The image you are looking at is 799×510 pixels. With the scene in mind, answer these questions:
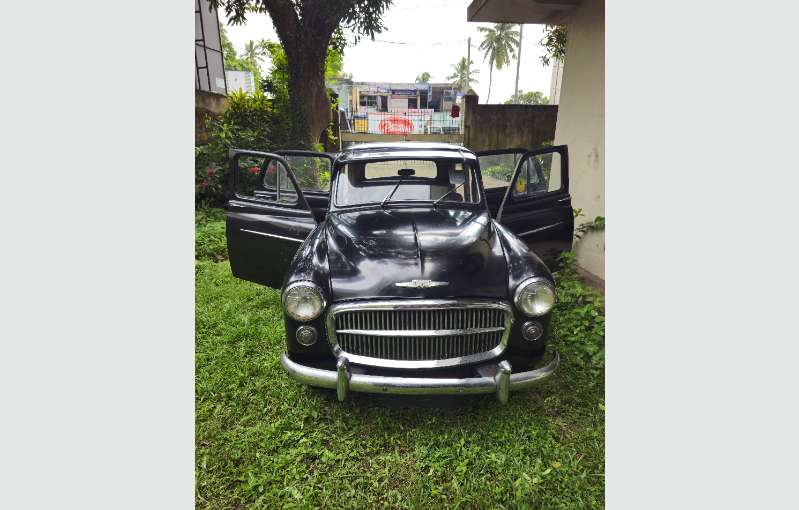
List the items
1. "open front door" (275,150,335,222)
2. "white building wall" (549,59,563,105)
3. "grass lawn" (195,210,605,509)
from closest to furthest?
1. "grass lawn" (195,210,605,509)
2. "white building wall" (549,59,563,105)
3. "open front door" (275,150,335,222)

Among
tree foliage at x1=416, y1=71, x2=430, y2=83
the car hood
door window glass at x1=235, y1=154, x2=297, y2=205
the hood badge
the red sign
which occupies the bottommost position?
the hood badge

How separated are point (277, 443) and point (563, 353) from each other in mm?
1613

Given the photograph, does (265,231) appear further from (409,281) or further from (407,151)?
(409,281)

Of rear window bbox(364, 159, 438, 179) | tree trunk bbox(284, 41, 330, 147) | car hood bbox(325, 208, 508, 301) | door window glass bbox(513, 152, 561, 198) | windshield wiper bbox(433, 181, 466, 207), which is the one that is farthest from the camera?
rear window bbox(364, 159, 438, 179)

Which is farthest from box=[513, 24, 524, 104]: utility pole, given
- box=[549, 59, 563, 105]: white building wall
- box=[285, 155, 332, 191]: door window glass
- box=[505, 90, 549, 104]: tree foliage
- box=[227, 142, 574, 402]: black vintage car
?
box=[285, 155, 332, 191]: door window glass

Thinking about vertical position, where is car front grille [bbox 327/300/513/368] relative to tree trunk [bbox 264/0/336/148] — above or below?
below

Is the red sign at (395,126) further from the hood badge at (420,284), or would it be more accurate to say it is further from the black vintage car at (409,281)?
the hood badge at (420,284)

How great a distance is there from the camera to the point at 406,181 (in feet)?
9.53

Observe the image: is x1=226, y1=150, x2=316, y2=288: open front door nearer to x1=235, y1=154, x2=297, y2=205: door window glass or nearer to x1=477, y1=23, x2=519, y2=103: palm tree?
x1=235, y1=154, x2=297, y2=205: door window glass

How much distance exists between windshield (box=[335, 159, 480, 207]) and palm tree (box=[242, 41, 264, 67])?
2.72 ft

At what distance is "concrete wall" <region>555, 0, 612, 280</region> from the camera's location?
2011mm

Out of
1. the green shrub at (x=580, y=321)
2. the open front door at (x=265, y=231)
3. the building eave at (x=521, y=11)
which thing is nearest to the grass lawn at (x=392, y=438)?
the green shrub at (x=580, y=321)

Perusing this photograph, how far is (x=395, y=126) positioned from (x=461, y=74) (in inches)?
19.2
